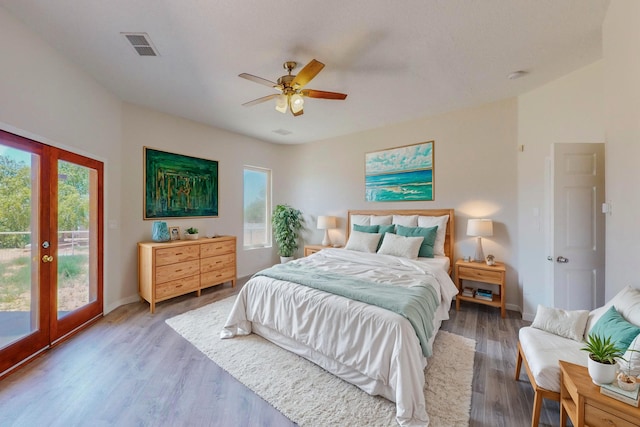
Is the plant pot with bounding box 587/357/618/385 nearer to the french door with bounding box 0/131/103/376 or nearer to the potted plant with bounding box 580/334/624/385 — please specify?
the potted plant with bounding box 580/334/624/385

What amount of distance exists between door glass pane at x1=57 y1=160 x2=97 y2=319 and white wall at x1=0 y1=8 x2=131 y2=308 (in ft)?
0.63

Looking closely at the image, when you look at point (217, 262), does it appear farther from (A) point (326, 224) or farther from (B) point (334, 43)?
(B) point (334, 43)

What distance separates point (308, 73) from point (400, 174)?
2.66 metres

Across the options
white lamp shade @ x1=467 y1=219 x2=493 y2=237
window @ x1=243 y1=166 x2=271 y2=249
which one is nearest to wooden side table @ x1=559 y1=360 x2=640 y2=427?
white lamp shade @ x1=467 y1=219 x2=493 y2=237

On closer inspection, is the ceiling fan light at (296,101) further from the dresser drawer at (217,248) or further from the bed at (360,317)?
the dresser drawer at (217,248)

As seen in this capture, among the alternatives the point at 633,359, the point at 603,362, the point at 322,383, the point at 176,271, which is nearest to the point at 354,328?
the point at 322,383

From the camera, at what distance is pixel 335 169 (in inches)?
204

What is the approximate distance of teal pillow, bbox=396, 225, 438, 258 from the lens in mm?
3576

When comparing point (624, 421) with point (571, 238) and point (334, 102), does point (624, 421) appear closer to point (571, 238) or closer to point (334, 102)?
point (571, 238)

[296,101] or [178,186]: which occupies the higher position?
[296,101]

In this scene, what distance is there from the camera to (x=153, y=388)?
1.95m

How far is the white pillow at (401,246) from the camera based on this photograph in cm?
344

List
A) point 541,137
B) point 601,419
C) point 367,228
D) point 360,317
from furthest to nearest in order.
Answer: point 367,228 → point 541,137 → point 360,317 → point 601,419

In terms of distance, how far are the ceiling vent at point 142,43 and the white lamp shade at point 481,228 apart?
13.7 feet
